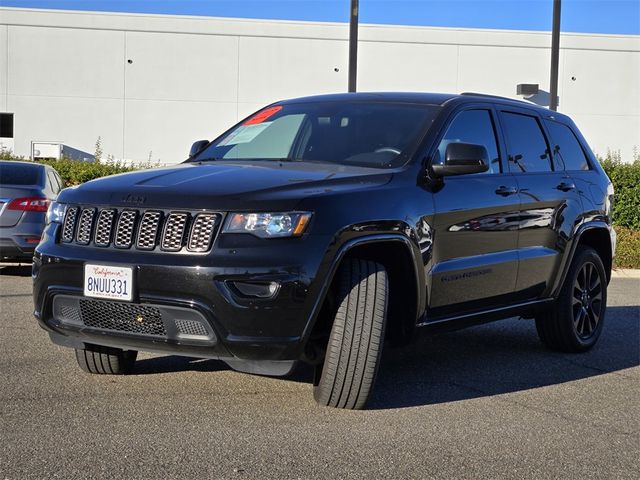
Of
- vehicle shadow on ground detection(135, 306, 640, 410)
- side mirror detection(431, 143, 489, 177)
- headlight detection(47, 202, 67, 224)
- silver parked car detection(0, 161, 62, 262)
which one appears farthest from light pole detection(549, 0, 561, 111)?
headlight detection(47, 202, 67, 224)

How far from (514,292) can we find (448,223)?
3.44 feet

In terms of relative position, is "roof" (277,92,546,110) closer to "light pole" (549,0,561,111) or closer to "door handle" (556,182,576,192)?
"door handle" (556,182,576,192)

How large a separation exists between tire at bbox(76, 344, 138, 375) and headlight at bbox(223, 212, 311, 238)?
1.48 m

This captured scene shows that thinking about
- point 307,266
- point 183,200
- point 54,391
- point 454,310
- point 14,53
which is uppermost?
point 14,53

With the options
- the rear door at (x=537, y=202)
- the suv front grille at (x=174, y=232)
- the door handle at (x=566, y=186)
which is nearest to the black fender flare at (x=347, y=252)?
the suv front grille at (x=174, y=232)

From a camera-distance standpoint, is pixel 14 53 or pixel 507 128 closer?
pixel 507 128

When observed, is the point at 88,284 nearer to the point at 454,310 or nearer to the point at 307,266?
the point at 307,266

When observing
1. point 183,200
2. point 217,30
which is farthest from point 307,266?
point 217,30

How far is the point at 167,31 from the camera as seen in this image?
3098 centimetres

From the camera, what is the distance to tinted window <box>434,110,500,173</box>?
6.01 m

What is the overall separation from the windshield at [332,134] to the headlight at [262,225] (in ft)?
3.79

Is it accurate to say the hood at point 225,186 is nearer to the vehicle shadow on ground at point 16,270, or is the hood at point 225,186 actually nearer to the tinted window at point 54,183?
the tinted window at point 54,183

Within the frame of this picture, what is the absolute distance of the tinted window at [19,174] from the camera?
11289mm

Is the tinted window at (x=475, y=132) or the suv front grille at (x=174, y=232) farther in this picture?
the tinted window at (x=475, y=132)
